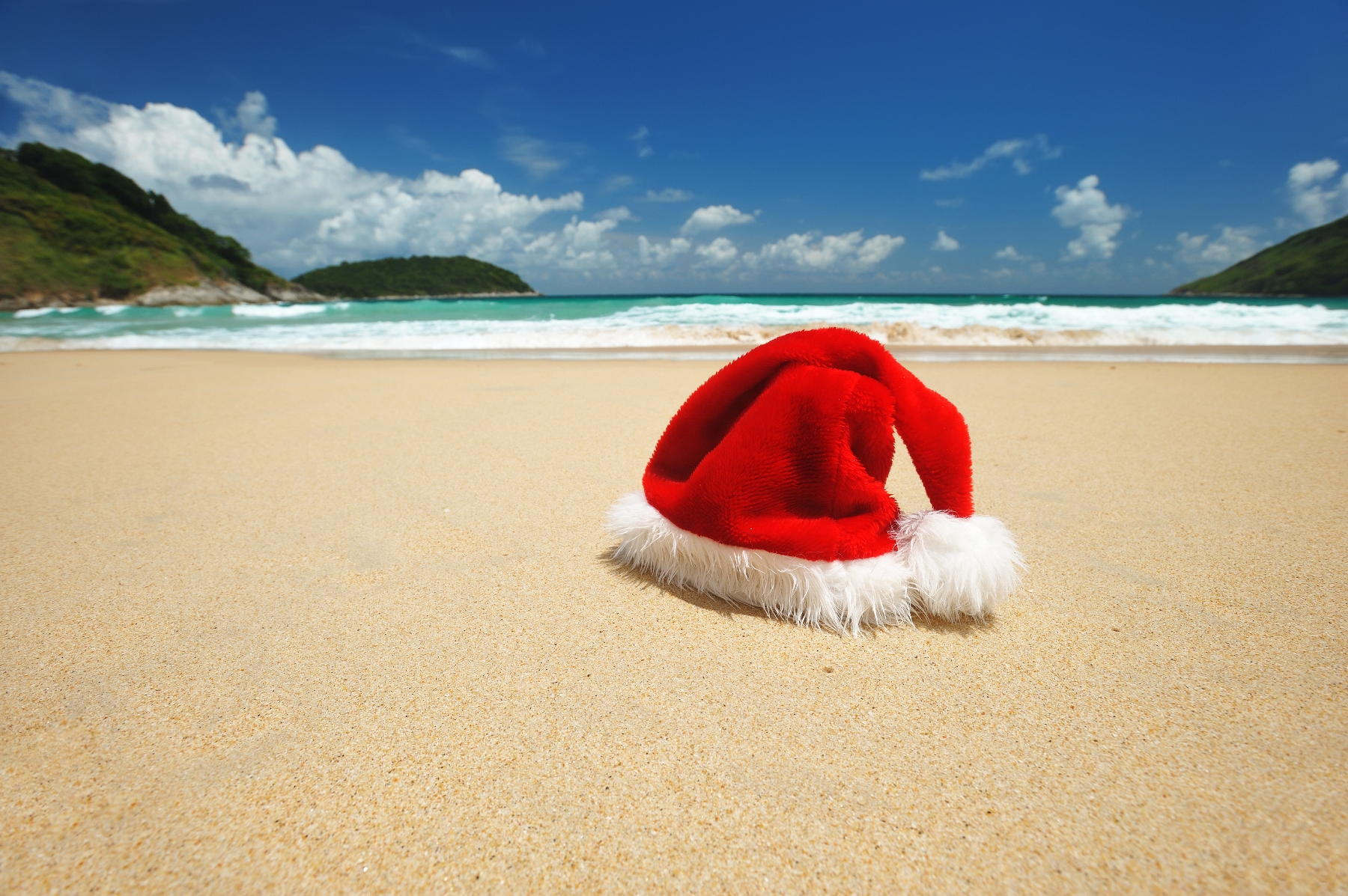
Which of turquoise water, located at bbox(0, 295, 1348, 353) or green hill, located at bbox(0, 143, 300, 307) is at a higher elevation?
green hill, located at bbox(0, 143, 300, 307)

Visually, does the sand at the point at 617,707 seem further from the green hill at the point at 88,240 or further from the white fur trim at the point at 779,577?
the green hill at the point at 88,240

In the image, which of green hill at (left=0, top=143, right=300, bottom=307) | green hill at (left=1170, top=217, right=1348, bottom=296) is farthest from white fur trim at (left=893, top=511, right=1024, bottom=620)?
green hill at (left=1170, top=217, right=1348, bottom=296)

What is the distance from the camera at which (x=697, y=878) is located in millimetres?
694

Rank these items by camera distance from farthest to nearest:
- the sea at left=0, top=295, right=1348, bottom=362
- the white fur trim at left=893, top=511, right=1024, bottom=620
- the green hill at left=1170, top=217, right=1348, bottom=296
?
the green hill at left=1170, top=217, right=1348, bottom=296 < the sea at left=0, top=295, right=1348, bottom=362 < the white fur trim at left=893, top=511, right=1024, bottom=620

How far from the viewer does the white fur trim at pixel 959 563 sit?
1.17 m

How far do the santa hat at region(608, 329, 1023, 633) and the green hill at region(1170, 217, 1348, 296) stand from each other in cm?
4056

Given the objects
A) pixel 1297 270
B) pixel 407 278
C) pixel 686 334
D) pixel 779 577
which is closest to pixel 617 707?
pixel 779 577

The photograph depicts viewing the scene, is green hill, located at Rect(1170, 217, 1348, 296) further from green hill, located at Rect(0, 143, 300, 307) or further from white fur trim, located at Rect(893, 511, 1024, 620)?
green hill, located at Rect(0, 143, 300, 307)

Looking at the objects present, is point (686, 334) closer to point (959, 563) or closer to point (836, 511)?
point (836, 511)

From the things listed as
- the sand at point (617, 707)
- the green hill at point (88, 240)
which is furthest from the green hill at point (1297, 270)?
the green hill at point (88, 240)

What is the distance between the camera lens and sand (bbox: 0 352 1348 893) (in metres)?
0.71

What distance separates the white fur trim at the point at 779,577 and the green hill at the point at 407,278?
58077mm

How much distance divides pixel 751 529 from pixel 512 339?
8.85 m

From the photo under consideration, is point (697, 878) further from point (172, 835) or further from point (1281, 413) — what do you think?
point (1281, 413)
